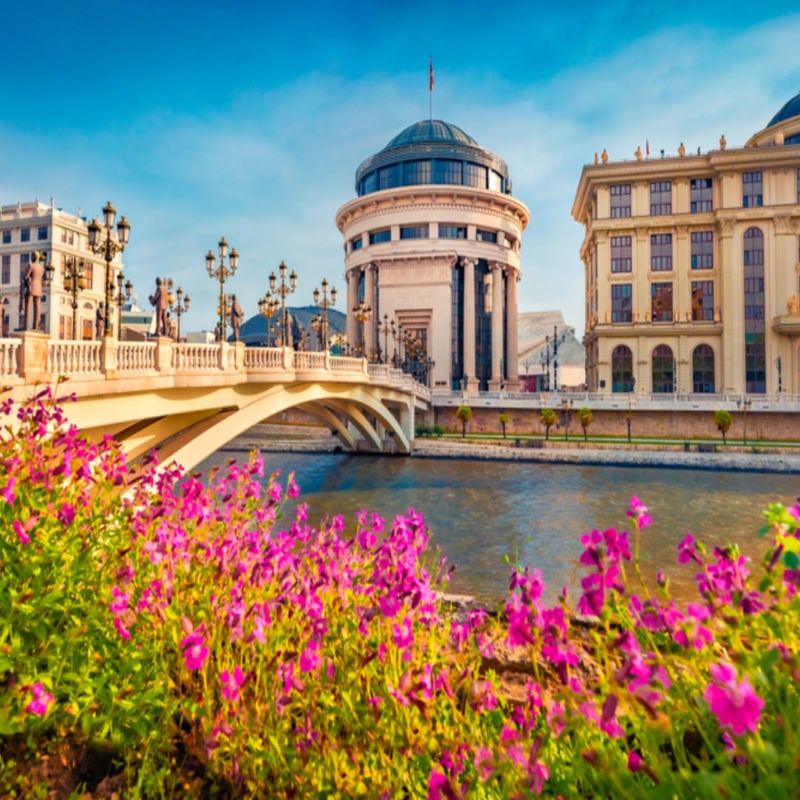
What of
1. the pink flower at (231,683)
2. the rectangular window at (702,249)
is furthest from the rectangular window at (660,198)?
the pink flower at (231,683)

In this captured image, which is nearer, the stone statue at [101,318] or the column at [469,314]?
the stone statue at [101,318]

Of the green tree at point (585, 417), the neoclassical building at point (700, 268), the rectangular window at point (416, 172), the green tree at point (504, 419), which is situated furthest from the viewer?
the rectangular window at point (416, 172)

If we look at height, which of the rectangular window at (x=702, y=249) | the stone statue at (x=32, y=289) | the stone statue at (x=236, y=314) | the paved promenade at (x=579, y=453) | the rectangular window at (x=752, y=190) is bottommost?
the paved promenade at (x=579, y=453)

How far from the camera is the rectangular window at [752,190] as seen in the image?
5341cm

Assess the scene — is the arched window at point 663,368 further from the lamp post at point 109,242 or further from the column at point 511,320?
the lamp post at point 109,242

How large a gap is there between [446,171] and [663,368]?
3395 cm

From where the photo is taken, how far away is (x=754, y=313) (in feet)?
174

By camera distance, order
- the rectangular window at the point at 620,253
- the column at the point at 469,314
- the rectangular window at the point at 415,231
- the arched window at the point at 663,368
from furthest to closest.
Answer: the rectangular window at the point at 415,231
the column at the point at 469,314
the rectangular window at the point at 620,253
the arched window at the point at 663,368

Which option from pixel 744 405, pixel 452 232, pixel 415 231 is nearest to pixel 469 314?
pixel 452 232

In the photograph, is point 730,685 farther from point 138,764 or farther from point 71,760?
point 71,760

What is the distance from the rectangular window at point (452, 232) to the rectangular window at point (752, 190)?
2811 centimetres

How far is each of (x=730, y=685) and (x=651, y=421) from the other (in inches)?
1896

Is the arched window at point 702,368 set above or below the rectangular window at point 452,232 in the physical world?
below

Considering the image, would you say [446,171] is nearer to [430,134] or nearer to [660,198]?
[430,134]
